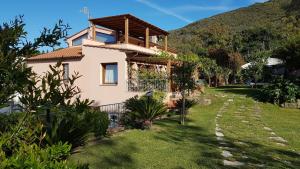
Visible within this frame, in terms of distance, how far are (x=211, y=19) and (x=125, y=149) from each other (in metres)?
104

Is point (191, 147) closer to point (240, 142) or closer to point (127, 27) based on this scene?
point (240, 142)

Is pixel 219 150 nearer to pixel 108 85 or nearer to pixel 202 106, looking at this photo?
pixel 202 106

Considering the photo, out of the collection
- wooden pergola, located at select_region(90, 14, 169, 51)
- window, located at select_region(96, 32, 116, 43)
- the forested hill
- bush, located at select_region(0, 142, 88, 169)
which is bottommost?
bush, located at select_region(0, 142, 88, 169)

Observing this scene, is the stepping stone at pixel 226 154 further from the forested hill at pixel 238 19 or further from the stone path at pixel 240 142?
the forested hill at pixel 238 19

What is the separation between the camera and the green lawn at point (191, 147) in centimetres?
717

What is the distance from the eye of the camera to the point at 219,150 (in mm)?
8320

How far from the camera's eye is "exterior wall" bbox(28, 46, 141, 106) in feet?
67.8

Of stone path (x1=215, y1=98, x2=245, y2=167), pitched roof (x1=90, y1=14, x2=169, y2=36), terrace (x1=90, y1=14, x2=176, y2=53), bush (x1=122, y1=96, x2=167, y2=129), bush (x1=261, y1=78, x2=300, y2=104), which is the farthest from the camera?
pitched roof (x1=90, y1=14, x2=169, y2=36)

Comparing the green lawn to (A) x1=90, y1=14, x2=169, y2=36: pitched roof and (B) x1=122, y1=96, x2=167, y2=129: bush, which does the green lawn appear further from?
(A) x1=90, y1=14, x2=169, y2=36: pitched roof

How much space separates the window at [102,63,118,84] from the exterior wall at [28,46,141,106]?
310 mm

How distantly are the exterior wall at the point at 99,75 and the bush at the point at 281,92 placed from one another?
8662 mm

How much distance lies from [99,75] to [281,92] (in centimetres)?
1150

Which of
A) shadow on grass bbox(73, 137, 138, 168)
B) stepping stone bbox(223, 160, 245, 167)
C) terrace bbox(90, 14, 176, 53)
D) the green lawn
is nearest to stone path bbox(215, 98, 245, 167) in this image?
stepping stone bbox(223, 160, 245, 167)

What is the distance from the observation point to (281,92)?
20062mm
